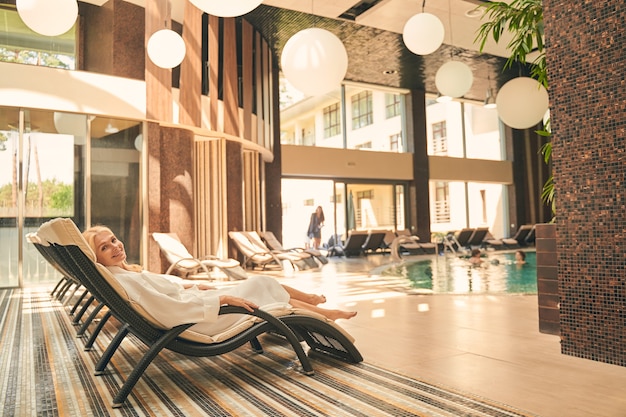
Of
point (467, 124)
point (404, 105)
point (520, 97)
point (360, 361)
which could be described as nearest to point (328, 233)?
point (404, 105)

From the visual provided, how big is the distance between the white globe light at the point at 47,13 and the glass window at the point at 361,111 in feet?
41.0

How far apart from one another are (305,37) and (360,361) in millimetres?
2450

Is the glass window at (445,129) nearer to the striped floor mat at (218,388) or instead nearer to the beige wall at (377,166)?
the beige wall at (377,166)

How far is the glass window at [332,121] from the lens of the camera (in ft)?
53.1

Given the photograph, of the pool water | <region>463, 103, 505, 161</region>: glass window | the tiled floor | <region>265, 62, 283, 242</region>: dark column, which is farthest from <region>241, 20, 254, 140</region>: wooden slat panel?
→ <region>463, 103, 505, 161</region>: glass window

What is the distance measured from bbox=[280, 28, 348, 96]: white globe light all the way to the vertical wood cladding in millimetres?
1505

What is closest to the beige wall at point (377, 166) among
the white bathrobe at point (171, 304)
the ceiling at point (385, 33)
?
the ceiling at point (385, 33)

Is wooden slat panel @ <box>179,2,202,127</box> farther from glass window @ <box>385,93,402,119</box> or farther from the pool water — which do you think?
glass window @ <box>385,93,402,119</box>

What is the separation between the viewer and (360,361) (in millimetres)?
3076

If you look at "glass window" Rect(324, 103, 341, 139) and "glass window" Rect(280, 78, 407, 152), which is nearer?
"glass window" Rect(280, 78, 407, 152)

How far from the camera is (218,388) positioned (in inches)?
103

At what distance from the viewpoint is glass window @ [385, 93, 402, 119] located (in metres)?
17.2

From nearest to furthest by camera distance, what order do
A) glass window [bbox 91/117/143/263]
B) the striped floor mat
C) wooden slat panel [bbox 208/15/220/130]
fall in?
the striped floor mat < glass window [bbox 91/117/143/263] < wooden slat panel [bbox 208/15/220/130]

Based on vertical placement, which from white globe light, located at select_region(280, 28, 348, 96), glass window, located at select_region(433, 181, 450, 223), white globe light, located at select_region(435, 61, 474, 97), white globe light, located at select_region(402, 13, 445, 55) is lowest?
glass window, located at select_region(433, 181, 450, 223)
